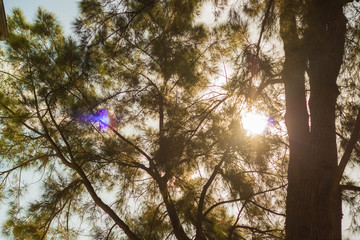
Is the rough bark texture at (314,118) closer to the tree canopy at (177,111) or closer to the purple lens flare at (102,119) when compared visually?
the tree canopy at (177,111)

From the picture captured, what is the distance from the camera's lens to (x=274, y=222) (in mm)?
2580

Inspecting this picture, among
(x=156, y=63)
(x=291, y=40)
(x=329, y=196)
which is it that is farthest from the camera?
(x=156, y=63)

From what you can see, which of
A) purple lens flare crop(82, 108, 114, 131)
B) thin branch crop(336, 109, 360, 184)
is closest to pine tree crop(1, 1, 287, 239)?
purple lens flare crop(82, 108, 114, 131)

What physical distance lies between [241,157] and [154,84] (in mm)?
1091

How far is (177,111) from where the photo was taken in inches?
103

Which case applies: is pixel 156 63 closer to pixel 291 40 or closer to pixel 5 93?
pixel 291 40

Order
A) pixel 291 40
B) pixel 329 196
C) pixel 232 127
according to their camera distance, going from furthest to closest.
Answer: pixel 232 127
pixel 291 40
pixel 329 196

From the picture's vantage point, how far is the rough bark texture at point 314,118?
4.89ft

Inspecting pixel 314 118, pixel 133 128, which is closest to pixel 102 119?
pixel 133 128

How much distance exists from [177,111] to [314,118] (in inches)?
48.0

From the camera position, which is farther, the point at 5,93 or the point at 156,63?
the point at 5,93

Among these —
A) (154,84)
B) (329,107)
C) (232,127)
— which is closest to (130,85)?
(154,84)

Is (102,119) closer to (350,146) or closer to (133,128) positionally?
(133,128)

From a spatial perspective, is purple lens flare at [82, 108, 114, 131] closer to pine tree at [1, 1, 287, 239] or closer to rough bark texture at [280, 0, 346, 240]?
pine tree at [1, 1, 287, 239]
